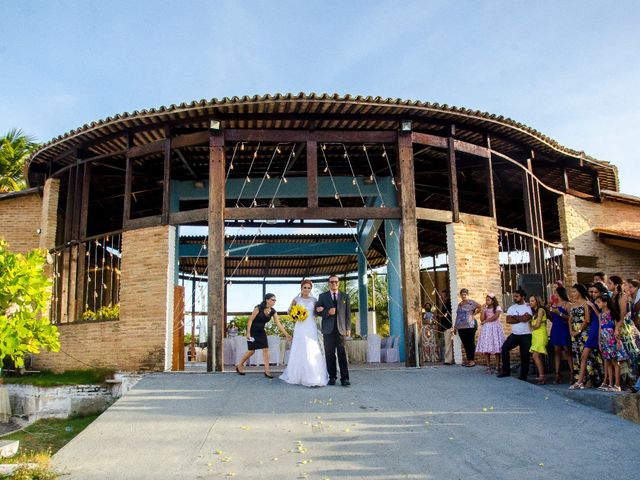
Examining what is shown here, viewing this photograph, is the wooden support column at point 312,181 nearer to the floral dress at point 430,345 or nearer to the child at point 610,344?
the floral dress at point 430,345

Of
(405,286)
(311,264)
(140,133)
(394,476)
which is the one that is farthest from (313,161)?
(311,264)

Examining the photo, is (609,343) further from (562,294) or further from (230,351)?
(230,351)

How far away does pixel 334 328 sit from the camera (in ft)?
28.8

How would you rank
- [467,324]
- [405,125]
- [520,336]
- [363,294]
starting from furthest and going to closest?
[363,294], [405,125], [467,324], [520,336]

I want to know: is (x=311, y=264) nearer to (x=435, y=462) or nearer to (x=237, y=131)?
(x=237, y=131)

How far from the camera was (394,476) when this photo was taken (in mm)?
4941

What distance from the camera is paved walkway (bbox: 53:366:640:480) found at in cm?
518

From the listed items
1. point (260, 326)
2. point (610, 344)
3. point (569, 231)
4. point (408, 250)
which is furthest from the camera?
point (569, 231)

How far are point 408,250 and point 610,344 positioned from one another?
419cm

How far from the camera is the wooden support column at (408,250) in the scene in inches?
423

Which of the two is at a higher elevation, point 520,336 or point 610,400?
point 520,336

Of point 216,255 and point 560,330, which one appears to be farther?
point 216,255

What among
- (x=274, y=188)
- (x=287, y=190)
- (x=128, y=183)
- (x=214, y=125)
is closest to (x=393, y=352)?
(x=287, y=190)

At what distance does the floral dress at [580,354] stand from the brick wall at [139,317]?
6728mm
